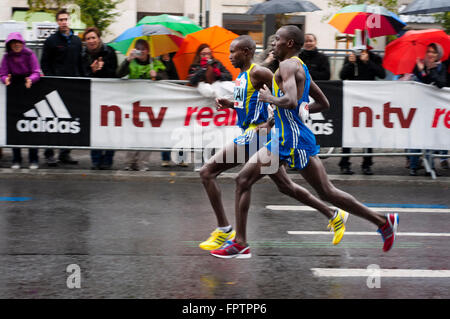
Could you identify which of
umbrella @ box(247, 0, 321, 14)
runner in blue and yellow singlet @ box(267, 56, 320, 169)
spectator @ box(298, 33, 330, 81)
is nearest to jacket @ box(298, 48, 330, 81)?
spectator @ box(298, 33, 330, 81)

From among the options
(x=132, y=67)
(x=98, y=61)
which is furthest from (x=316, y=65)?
(x=98, y=61)

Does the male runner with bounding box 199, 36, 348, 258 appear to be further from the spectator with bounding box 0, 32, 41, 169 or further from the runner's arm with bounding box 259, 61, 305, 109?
the spectator with bounding box 0, 32, 41, 169

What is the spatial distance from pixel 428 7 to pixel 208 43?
3.58 m

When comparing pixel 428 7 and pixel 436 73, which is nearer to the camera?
pixel 436 73

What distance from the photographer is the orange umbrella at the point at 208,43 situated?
37.1 ft

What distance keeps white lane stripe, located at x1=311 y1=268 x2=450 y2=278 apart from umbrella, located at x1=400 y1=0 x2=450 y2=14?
6803mm

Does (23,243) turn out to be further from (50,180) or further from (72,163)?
(72,163)

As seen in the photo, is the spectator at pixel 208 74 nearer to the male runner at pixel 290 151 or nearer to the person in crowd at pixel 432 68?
the person in crowd at pixel 432 68

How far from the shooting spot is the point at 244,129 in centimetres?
631

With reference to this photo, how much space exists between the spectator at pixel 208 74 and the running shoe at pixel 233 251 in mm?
4598

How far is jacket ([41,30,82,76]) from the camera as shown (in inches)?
429

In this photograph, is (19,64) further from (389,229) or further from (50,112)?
(389,229)
